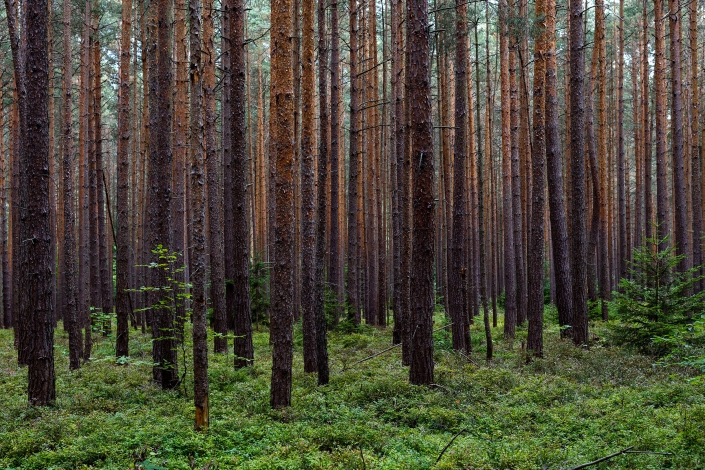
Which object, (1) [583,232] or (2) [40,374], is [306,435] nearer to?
(2) [40,374]

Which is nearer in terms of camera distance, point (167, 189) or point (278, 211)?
point (278, 211)

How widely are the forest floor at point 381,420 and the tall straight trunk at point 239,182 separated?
2.69 ft

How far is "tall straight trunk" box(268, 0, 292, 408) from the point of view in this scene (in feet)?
25.4

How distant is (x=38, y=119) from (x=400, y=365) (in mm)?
7955

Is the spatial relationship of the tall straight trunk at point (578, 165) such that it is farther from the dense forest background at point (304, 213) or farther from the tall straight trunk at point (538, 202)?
the tall straight trunk at point (538, 202)

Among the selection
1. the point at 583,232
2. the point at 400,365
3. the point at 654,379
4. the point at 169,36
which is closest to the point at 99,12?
the point at 169,36

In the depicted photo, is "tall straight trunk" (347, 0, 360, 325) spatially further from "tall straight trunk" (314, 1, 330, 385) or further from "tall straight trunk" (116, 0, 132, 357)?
"tall straight trunk" (116, 0, 132, 357)

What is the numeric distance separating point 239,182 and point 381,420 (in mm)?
5398

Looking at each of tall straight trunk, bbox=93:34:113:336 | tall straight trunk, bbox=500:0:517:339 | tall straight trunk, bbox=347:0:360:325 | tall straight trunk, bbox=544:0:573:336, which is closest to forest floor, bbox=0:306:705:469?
tall straight trunk, bbox=544:0:573:336

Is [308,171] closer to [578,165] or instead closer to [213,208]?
[213,208]

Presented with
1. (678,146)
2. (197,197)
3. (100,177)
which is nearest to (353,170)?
(100,177)

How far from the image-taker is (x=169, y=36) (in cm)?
900

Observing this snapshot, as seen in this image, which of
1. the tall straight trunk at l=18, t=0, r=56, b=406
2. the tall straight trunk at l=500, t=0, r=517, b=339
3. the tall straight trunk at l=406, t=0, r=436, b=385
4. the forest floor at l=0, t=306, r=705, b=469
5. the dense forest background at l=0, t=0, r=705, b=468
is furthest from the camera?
the tall straight trunk at l=500, t=0, r=517, b=339

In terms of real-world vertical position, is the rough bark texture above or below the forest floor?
above
